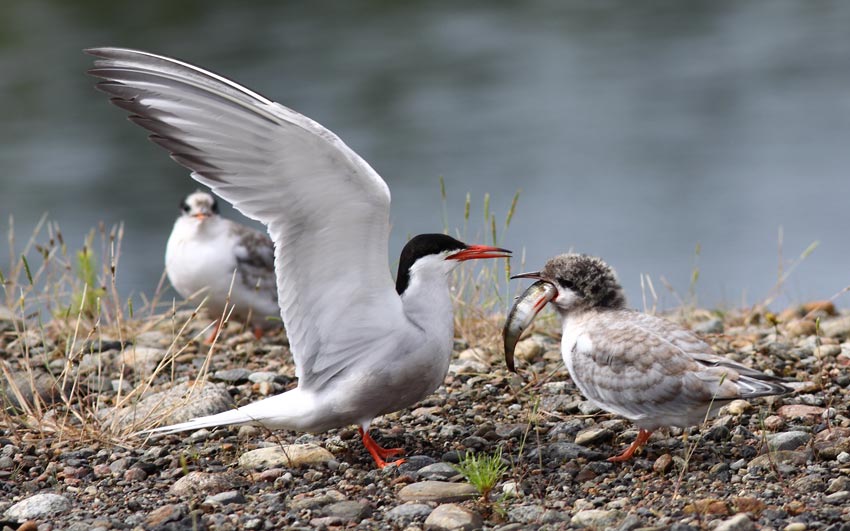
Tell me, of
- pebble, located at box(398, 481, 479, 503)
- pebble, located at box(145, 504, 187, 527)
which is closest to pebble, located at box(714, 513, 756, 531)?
pebble, located at box(398, 481, 479, 503)

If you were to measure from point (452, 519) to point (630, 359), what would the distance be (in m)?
0.93

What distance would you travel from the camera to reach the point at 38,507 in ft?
12.9

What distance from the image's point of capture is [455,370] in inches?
211

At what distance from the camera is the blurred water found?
14414 mm

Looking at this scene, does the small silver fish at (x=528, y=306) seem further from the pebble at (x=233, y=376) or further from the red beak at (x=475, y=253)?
the pebble at (x=233, y=376)

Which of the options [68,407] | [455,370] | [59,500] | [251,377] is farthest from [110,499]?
[455,370]

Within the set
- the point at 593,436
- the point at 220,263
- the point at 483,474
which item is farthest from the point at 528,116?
the point at 483,474

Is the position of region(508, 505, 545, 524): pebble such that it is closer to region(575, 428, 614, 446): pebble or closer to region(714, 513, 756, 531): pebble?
region(714, 513, 756, 531): pebble

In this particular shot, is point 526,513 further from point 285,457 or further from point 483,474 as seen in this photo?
point 285,457

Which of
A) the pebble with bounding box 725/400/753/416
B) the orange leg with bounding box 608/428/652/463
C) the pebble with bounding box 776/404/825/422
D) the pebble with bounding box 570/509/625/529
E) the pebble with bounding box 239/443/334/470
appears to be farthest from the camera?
the pebble with bounding box 725/400/753/416

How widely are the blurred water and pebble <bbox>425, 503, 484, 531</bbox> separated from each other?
26.5 ft

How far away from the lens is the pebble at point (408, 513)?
367cm

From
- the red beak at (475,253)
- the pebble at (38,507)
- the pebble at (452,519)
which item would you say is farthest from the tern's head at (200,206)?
the pebble at (452,519)

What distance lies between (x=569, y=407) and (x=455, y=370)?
721 millimetres
